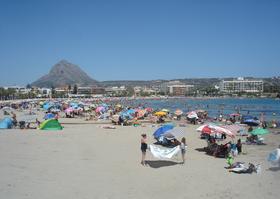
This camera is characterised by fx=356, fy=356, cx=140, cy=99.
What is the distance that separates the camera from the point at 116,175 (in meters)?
10.3

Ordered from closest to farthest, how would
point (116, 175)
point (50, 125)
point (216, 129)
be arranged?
point (116, 175)
point (216, 129)
point (50, 125)

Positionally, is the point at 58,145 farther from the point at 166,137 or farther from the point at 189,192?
the point at 189,192

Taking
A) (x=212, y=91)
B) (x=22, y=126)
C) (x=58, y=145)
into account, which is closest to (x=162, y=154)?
(x=58, y=145)

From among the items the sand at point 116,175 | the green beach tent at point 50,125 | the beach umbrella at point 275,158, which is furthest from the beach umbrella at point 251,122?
the beach umbrella at point 275,158

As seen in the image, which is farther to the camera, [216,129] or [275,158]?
[216,129]

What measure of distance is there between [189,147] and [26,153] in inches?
285

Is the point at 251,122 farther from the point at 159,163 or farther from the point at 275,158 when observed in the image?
the point at 159,163

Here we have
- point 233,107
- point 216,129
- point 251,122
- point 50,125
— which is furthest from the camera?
point 233,107

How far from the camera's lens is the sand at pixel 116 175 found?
27.9 feet

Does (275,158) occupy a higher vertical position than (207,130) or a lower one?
lower

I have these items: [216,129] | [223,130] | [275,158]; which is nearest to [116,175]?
[275,158]

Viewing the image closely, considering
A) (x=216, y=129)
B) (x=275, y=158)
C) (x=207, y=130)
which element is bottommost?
(x=275, y=158)

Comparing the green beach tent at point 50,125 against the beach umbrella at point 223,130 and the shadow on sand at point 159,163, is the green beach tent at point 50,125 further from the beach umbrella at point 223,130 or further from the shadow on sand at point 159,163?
the shadow on sand at point 159,163

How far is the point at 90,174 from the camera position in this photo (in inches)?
406
